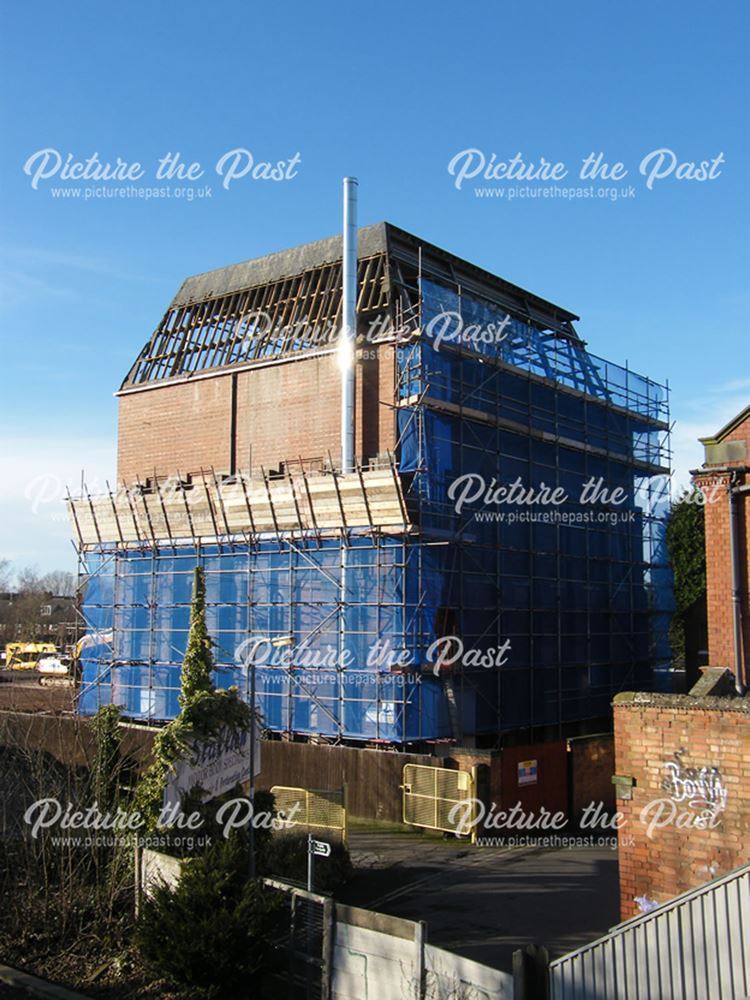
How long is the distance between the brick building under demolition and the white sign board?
31.8 feet

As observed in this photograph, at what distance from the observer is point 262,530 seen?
2617cm

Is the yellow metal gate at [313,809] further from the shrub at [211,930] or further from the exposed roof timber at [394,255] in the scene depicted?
A: the exposed roof timber at [394,255]

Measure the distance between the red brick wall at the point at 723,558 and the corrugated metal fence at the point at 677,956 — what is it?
19.6ft

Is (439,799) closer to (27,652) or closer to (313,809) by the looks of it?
(313,809)

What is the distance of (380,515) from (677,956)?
1546cm

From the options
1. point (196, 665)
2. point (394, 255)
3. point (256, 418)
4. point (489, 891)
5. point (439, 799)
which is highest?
point (394, 255)

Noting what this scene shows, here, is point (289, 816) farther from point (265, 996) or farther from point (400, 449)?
point (400, 449)

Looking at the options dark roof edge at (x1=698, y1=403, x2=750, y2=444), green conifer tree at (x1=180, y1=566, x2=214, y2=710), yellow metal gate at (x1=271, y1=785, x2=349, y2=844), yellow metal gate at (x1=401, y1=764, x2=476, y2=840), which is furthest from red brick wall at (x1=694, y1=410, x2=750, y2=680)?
yellow metal gate at (x1=271, y1=785, x2=349, y2=844)

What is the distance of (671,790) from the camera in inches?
437

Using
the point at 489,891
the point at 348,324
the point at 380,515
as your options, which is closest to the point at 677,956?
the point at 489,891

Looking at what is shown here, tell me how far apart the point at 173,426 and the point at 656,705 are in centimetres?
2238

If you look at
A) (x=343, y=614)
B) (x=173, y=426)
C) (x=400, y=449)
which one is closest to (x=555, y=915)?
(x=343, y=614)

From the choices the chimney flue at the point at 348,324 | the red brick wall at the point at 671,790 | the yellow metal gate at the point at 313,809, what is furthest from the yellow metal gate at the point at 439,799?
the chimney flue at the point at 348,324

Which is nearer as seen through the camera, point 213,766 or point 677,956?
point 677,956
